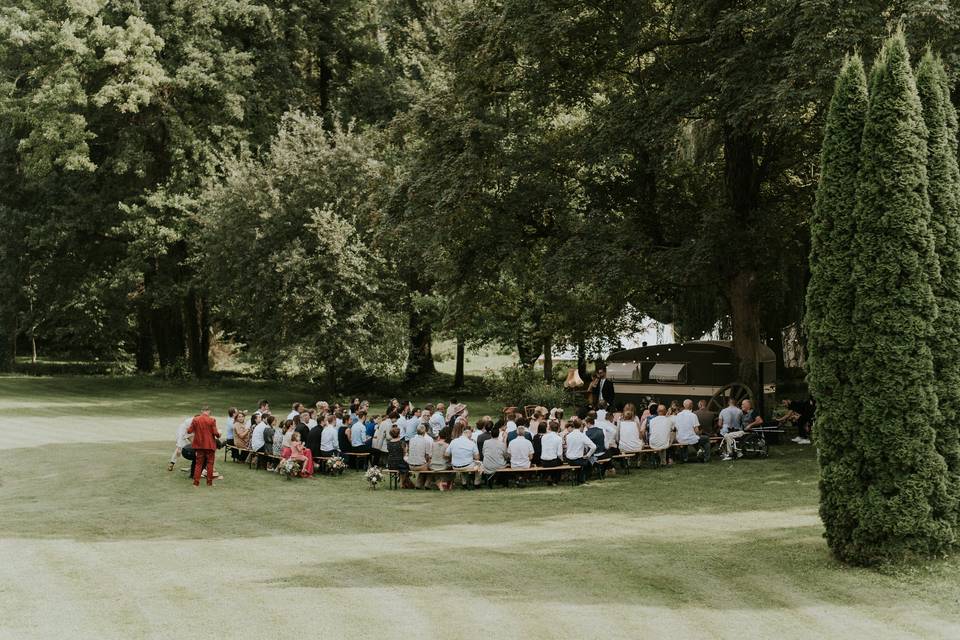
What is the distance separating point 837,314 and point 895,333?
2.35 feet

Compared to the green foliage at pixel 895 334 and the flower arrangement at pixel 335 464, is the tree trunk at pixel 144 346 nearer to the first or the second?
the flower arrangement at pixel 335 464

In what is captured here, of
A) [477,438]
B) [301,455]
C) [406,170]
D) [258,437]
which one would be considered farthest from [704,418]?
[406,170]

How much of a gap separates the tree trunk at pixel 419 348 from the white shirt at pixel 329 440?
17410mm

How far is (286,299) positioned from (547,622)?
88.8 feet

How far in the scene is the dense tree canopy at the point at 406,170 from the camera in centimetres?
2312

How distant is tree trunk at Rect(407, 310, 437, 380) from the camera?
39.9 meters

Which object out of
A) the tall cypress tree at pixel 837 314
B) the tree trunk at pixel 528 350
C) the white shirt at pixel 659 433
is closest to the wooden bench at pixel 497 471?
the white shirt at pixel 659 433

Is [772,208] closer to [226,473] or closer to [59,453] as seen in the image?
[226,473]

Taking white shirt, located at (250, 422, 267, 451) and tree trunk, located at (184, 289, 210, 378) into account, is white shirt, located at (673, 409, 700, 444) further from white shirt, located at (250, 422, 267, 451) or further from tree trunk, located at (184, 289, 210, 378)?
tree trunk, located at (184, 289, 210, 378)

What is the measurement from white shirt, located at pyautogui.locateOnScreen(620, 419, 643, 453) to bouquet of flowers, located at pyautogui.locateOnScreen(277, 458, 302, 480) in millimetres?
6823

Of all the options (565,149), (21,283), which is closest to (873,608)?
(565,149)

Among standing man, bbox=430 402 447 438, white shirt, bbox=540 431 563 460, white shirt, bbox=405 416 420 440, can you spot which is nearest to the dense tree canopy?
standing man, bbox=430 402 447 438

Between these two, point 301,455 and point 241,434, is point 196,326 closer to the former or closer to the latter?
point 241,434

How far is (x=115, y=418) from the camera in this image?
3406cm
